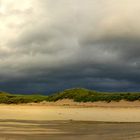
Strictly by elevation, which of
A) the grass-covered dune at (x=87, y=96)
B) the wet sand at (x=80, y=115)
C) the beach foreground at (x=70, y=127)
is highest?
the grass-covered dune at (x=87, y=96)

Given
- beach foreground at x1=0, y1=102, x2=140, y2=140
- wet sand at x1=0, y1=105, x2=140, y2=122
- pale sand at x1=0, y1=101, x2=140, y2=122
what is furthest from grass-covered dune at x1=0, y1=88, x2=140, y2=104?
beach foreground at x1=0, y1=102, x2=140, y2=140

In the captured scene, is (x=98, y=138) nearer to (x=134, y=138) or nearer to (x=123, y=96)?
(x=134, y=138)

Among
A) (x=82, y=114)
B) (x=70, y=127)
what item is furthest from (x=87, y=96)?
(x=70, y=127)

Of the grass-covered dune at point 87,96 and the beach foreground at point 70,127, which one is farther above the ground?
the grass-covered dune at point 87,96

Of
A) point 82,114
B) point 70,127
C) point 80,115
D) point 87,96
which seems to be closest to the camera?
point 70,127

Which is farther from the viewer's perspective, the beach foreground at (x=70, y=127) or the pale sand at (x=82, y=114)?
the pale sand at (x=82, y=114)

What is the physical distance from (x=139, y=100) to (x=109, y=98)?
255 inches

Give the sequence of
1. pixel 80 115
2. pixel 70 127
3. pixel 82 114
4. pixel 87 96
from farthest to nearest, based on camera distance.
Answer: pixel 87 96
pixel 82 114
pixel 80 115
pixel 70 127

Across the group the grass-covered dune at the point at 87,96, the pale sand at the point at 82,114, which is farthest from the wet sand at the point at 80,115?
the grass-covered dune at the point at 87,96

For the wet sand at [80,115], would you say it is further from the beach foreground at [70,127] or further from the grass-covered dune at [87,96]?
the grass-covered dune at [87,96]

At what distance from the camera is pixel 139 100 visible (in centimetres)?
7675

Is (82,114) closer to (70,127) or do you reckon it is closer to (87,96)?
(70,127)

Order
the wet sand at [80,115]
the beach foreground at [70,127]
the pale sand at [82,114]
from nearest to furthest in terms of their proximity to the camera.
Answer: the beach foreground at [70,127]
the wet sand at [80,115]
the pale sand at [82,114]

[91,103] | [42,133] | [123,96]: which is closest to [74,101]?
[91,103]
